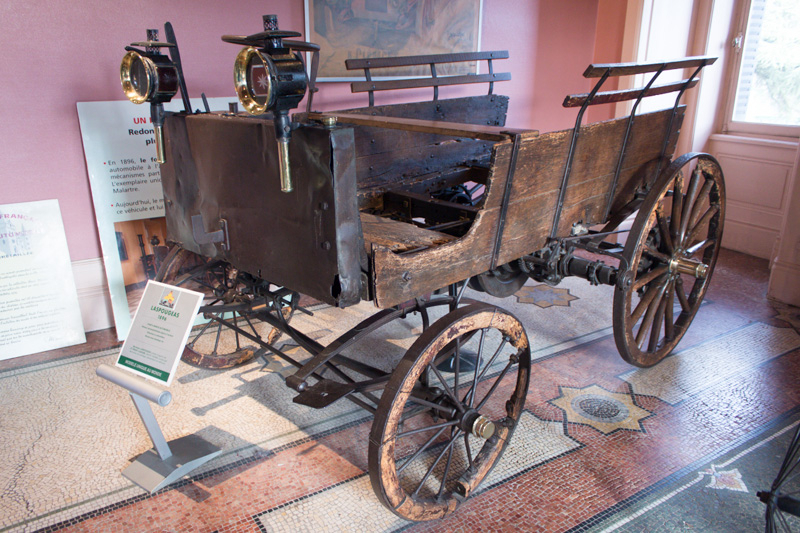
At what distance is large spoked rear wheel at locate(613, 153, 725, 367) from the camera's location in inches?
99.0

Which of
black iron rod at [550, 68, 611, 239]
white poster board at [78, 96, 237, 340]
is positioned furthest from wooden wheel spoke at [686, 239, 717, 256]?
white poster board at [78, 96, 237, 340]

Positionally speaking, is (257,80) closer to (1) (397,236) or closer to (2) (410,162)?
(1) (397,236)

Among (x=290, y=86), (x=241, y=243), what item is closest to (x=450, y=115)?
(x=241, y=243)

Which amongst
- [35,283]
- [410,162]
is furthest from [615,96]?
[35,283]

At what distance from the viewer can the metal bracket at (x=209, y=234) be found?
6.27 ft

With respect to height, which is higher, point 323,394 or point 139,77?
point 139,77

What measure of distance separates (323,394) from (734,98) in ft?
14.8

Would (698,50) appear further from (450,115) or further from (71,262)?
(71,262)

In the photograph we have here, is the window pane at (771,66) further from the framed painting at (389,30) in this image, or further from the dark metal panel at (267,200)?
the dark metal panel at (267,200)

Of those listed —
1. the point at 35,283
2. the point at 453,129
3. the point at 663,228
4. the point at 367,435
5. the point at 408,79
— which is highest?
the point at 408,79

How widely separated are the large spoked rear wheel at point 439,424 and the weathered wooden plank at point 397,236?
26 cm

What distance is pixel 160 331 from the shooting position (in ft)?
6.20

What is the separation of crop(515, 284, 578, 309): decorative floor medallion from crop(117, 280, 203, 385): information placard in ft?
7.92

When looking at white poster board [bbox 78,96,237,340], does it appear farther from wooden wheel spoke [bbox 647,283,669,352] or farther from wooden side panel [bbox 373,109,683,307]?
wooden wheel spoke [bbox 647,283,669,352]
